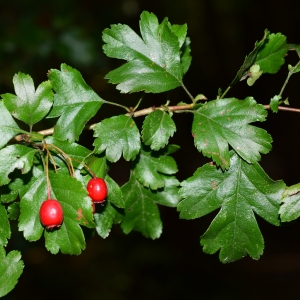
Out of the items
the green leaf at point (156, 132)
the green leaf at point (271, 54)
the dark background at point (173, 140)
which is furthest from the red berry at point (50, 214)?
the dark background at point (173, 140)

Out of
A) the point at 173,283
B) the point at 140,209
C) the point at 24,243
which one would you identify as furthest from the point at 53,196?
the point at 173,283

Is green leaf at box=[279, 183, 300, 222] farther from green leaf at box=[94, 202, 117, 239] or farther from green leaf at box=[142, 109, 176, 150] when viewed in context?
green leaf at box=[94, 202, 117, 239]

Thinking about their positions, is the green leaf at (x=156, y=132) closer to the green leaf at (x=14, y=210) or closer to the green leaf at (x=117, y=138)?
the green leaf at (x=117, y=138)

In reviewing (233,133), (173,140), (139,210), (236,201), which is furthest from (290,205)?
(173,140)

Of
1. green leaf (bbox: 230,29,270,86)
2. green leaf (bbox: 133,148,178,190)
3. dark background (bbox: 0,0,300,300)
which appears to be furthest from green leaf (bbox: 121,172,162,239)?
dark background (bbox: 0,0,300,300)

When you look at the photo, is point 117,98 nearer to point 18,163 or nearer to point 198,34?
point 198,34

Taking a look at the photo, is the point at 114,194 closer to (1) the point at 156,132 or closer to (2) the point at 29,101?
(1) the point at 156,132
